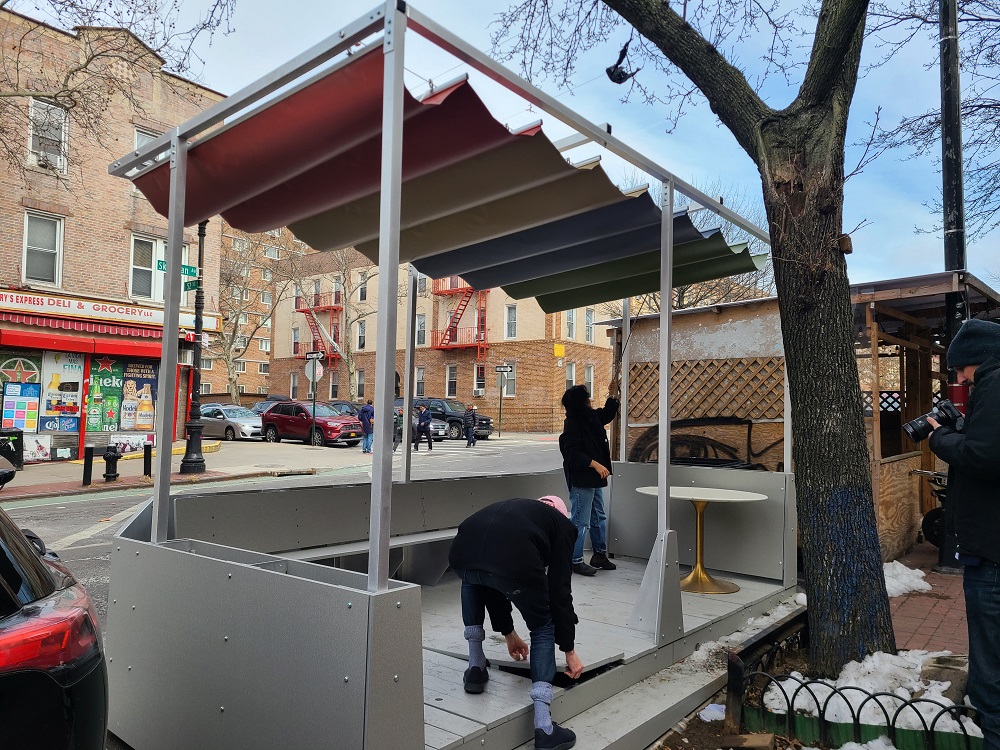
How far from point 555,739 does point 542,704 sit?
158 millimetres

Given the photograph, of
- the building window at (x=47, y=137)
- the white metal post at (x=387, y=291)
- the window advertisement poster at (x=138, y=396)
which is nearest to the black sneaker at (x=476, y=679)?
the white metal post at (x=387, y=291)

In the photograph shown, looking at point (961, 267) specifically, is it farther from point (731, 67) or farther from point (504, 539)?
point (504, 539)

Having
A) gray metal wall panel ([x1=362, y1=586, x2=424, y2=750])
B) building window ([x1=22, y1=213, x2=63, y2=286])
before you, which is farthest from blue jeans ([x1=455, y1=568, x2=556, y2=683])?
building window ([x1=22, y1=213, x2=63, y2=286])

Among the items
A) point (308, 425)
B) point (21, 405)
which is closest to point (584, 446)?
point (21, 405)

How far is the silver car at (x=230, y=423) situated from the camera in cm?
2673

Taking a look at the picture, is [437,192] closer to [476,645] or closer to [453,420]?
[476,645]

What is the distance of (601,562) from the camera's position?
6.69 m

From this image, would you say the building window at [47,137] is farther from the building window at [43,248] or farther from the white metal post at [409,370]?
the white metal post at [409,370]

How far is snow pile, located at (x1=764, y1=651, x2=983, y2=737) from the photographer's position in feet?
11.6

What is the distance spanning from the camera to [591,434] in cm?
639

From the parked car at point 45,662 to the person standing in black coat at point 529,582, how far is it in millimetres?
1631

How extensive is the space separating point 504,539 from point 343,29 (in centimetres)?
225

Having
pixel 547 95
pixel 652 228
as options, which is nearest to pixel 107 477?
pixel 652 228

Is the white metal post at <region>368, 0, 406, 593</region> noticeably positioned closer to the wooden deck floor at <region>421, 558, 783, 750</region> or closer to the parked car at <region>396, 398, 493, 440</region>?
the wooden deck floor at <region>421, 558, 783, 750</region>
